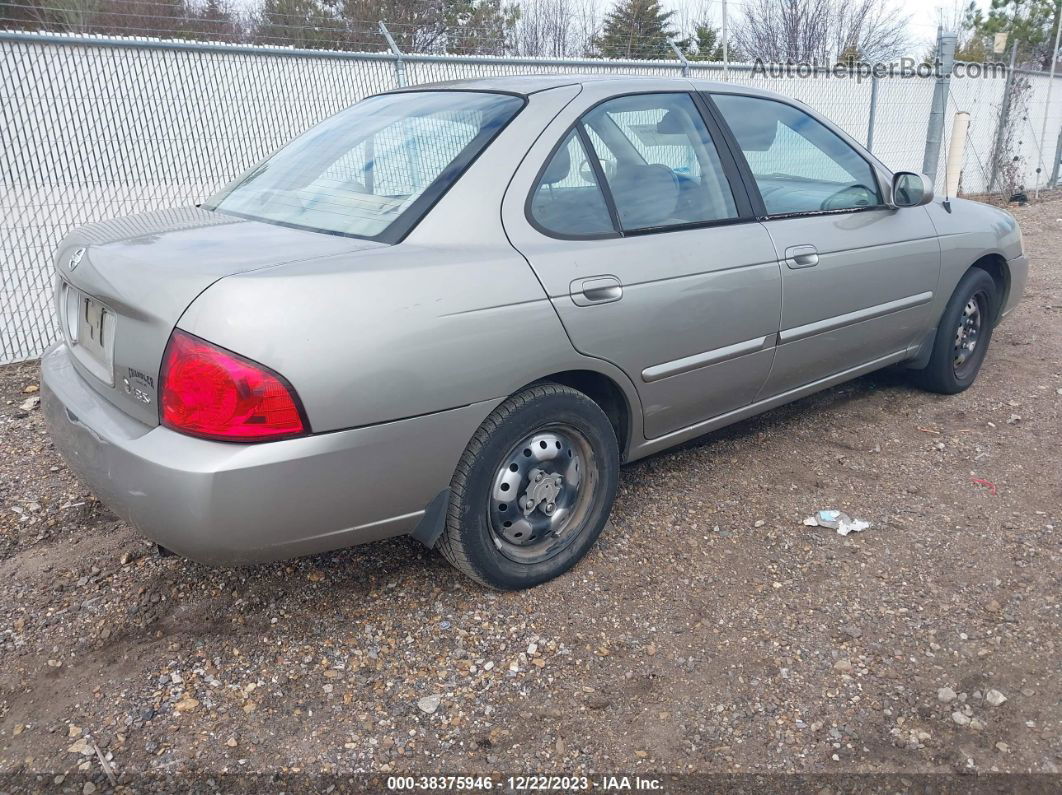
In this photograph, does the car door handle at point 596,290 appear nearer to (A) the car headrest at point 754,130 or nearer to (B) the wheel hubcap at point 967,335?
(A) the car headrest at point 754,130

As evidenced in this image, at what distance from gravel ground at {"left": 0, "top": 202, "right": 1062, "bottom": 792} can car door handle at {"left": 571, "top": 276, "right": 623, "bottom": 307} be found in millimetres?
991

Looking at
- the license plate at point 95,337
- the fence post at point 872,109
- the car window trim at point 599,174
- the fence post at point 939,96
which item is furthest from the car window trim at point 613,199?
the fence post at point 872,109

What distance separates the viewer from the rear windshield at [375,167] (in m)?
2.67

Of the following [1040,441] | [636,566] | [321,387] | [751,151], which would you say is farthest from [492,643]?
[1040,441]

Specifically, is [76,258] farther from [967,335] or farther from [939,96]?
[939,96]

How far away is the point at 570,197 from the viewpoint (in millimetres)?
2865

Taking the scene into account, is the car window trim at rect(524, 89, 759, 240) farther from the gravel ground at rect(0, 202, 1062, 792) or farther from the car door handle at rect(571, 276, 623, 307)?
the gravel ground at rect(0, 202, 1062, 792)

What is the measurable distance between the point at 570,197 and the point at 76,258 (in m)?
1.63

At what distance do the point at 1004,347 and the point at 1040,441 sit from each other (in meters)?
1.73

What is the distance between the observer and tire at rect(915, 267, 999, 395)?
14.9 feet

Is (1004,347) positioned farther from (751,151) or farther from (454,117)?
(454,117)

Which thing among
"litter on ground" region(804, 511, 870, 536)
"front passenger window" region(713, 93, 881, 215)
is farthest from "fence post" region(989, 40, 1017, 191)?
"litter on ground" region(804, 511, 870, 536)

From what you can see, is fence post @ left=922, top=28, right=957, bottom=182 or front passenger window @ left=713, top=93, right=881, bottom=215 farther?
fence post @ left=922, top=28, right=957, bottom=182

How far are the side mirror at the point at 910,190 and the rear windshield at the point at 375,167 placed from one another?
2087 millimetres
